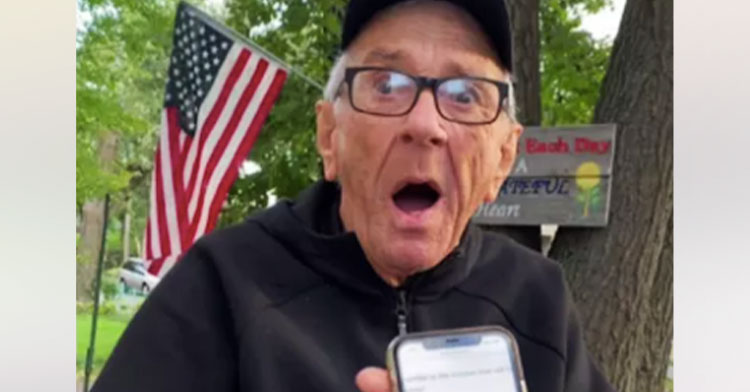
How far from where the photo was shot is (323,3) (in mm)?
1327

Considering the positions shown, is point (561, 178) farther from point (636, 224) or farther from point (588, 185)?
point (636, 224)

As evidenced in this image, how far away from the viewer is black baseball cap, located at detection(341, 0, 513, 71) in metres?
0.96

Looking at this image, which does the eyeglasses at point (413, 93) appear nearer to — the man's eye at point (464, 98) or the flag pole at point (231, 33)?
the man's eye at point (464, 98)

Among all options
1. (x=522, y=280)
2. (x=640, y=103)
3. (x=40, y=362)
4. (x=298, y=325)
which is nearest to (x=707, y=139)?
(x=640, y=103)

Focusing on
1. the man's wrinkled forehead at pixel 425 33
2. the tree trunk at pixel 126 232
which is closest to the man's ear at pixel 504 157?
the man's wrinkled forehead at pixel 425 33

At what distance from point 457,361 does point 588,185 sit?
69 centimetres

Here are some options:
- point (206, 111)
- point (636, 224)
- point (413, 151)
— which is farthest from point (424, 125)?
point (636, 224)

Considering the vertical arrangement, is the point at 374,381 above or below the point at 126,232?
below

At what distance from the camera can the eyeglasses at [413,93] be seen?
3.22 ft

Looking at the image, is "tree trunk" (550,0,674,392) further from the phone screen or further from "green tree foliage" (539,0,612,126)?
the phone screen

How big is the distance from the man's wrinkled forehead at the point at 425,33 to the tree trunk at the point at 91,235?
1.92 feet

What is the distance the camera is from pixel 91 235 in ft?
4.51

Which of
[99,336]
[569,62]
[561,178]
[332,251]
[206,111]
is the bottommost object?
[99,336]

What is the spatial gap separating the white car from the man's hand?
36 centimetres
